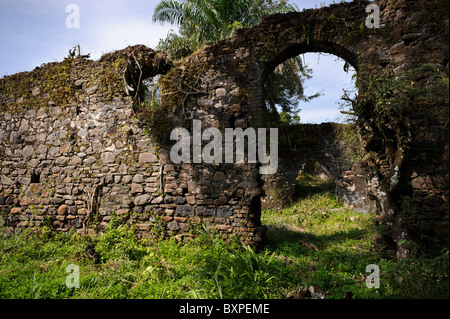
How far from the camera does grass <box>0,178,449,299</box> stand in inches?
121

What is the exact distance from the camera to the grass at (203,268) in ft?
10.0

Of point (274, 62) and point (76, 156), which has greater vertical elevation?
point (274, 62)

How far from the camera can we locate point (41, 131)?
20.3ft

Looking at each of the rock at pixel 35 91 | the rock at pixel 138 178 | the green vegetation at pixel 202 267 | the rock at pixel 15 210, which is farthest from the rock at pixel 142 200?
the rock at pixel 35 91

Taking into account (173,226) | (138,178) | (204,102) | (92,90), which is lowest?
(173,226)

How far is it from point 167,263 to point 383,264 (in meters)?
3.42

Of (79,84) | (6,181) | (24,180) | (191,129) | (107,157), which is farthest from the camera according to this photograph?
(6,181)

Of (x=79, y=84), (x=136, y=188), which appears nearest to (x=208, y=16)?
(x=79, y=84)

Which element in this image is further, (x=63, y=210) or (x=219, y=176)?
(x=63, y=210)

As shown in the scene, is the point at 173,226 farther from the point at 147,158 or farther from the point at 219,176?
the point at 147,158

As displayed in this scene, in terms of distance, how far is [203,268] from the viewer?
3711mm

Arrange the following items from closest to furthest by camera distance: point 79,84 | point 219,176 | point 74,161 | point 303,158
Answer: point 219,176 → point 74,161 → point 79,84 → point 303,158
